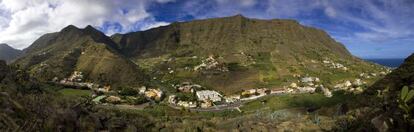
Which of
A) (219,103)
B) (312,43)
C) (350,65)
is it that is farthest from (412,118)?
(312,43)

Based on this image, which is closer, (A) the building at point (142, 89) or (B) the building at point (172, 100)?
(B) the building at point (172, 100)

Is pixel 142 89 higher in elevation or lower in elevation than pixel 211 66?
lower

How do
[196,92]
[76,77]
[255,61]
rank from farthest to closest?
[255,61] < [76,77] < [196,92]

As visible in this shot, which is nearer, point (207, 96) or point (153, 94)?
point (207, 96)

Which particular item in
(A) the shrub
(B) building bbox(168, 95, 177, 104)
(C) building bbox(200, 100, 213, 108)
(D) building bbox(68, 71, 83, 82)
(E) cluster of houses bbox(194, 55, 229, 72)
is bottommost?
(C) building bbox(200, 100, 213, 108)

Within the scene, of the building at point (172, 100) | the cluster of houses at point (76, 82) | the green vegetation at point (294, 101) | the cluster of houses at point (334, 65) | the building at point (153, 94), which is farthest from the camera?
the cluster of houses at point (334, 65)

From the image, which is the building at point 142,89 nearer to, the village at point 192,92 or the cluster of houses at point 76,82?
the village at point 192,92

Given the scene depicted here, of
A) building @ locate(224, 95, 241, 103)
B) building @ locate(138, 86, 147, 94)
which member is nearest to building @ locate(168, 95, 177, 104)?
building @ locate(138, 86, 147, 94)

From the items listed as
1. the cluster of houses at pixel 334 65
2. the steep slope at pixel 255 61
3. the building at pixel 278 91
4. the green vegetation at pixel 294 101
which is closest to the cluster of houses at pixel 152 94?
the steep slope at pixel 255 61

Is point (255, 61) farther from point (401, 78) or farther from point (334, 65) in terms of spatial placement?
point (401, 78)

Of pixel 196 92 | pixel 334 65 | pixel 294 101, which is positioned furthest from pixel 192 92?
pixel 334 65

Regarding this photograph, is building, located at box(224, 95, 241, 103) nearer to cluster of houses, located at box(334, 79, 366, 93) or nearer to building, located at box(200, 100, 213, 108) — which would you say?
building, located at box(200, 100, 213, 108)
